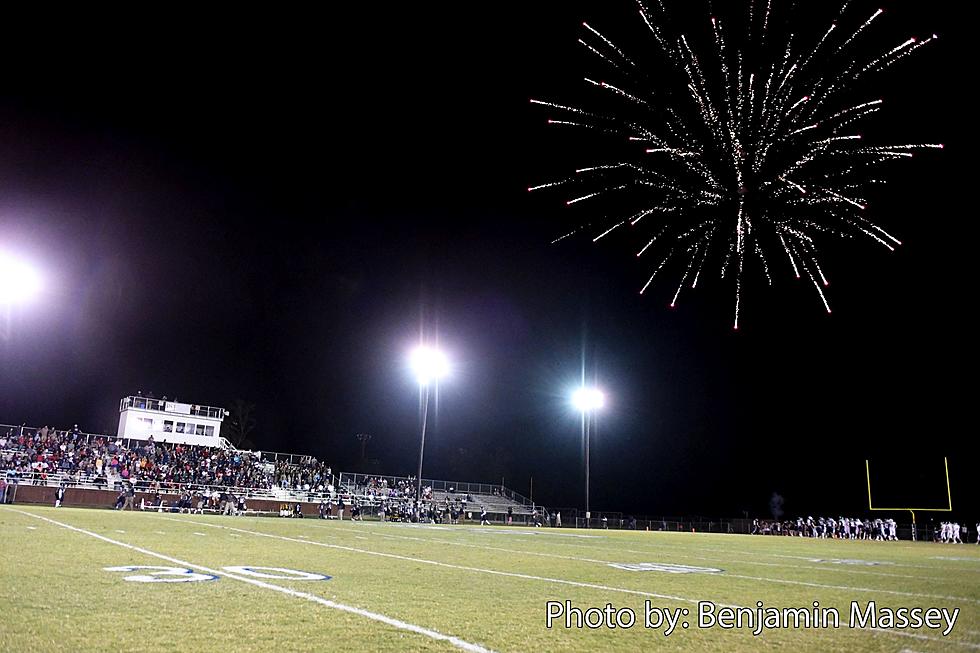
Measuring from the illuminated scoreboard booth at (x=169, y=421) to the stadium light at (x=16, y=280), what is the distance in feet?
74.8

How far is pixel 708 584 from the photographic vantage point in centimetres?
893

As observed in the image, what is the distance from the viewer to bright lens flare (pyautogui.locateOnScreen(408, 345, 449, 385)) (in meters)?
38.4

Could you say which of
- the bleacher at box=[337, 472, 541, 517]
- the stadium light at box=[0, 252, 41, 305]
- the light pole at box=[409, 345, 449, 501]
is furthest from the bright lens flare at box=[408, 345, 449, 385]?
the stadium light at box=[0, 252, 41, 305]

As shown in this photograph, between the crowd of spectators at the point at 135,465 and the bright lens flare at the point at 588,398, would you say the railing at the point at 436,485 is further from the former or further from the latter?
the bright lens flare at the point at 588,398

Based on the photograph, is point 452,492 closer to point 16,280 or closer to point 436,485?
point 436,485

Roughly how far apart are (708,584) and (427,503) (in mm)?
37382

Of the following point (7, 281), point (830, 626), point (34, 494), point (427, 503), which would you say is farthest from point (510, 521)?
point (830, 626)

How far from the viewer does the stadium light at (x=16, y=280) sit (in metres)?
32.2

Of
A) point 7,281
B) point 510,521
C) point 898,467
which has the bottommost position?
point 510,521

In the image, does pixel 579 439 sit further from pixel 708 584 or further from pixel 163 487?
pixel 708 584

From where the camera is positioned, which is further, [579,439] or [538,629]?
[579,439]

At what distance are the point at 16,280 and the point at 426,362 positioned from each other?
19.6m

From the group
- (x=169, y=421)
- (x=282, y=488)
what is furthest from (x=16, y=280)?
(x=169, y=421)

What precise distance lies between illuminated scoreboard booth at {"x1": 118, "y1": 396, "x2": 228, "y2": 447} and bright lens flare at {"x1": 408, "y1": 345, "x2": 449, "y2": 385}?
85.1 ft
